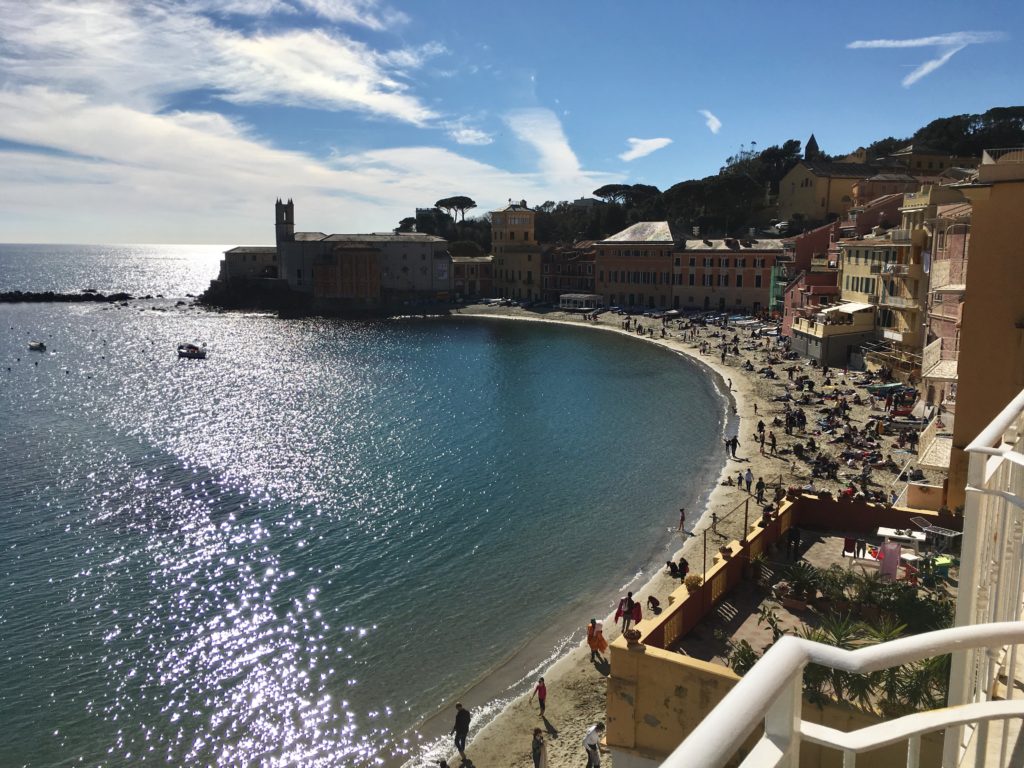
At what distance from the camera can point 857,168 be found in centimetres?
9362

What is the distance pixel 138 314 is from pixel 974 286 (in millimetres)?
117802

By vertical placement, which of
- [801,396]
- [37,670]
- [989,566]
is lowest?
Result: [37,670]

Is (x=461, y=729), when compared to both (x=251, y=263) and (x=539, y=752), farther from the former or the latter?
(x=251, y=263)

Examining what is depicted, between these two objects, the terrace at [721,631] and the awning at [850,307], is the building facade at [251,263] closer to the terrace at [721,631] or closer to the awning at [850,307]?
the awning at [850,307]

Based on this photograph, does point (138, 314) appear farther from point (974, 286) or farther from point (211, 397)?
point (974, 286)

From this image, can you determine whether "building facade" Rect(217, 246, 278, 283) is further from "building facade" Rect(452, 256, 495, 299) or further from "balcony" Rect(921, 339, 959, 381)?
"balcony" Rect(921, 339, 959, 381)

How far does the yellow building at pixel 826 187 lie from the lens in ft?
301

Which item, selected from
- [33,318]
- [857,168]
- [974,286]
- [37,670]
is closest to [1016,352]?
[974,286]

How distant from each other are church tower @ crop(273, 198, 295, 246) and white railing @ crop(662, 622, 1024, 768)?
385 ft

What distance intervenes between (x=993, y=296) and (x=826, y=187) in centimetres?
8074

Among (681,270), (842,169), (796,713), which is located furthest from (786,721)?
(842,169)

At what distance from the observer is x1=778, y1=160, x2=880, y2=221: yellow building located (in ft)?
301

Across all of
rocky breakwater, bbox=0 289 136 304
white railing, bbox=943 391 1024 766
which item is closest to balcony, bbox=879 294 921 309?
white railing, bbox=943 391 1024 766

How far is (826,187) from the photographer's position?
92000 mm
